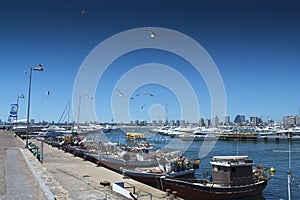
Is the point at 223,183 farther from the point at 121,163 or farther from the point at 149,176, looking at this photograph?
the point at 121,163

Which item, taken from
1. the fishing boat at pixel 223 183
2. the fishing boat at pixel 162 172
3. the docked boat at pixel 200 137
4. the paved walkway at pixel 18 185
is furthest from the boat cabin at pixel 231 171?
the docked boat at pixel 200 137

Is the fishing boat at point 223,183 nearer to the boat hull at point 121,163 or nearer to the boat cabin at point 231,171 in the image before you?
the boat cabin at point 231,171

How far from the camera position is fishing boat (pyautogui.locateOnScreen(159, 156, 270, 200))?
71.5 feet

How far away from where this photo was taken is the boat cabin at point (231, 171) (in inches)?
887

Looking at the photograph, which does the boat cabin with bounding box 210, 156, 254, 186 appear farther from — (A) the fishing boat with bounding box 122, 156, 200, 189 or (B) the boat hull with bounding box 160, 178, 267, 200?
(A) the fishing boat with bounding box 122, 156, 200, 189

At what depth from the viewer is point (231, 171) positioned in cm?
2272

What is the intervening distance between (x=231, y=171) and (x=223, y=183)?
3.58ft

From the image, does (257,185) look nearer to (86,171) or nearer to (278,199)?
(278,199)

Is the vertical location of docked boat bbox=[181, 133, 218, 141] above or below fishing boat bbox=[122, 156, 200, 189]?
below

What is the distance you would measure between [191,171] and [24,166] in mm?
15513

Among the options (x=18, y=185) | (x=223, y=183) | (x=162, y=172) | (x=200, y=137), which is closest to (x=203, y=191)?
(x=223, y=183)

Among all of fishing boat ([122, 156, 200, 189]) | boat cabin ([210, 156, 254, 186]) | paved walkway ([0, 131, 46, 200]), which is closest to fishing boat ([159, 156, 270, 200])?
boat cabin ([210, 156, 254, 186])

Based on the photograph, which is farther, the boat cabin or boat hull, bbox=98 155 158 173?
boat hull, bbox=98 155 158 173

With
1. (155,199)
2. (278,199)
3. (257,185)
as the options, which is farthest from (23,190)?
(278,199)
